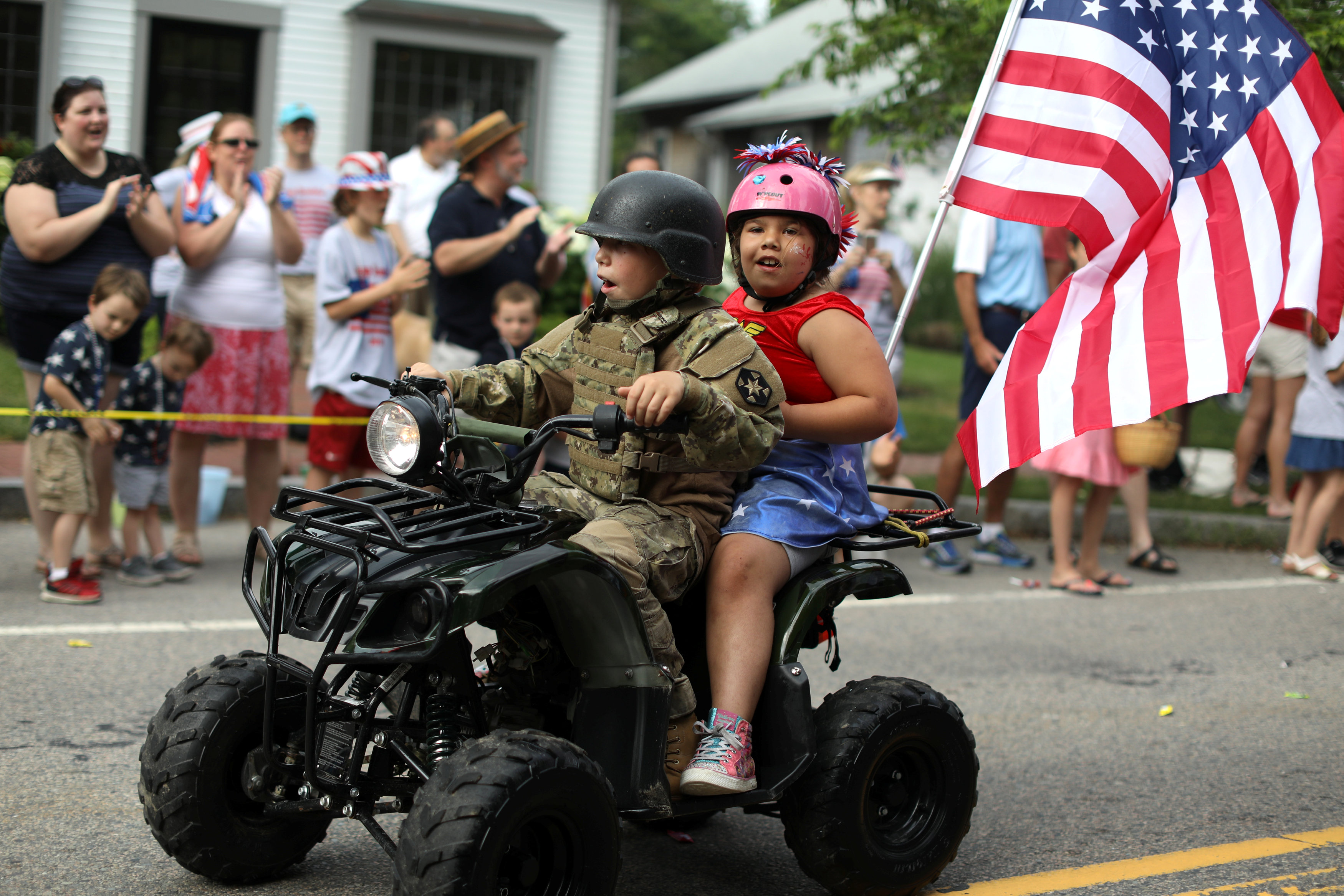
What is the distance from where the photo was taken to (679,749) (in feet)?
11.0

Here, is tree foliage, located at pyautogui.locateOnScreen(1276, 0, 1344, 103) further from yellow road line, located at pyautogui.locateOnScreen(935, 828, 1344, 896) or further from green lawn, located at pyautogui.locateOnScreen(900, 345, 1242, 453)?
green lawn, located at pyautogui.locateOnScreen(900, 345, 1242, 453)

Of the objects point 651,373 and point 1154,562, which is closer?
point 651,373

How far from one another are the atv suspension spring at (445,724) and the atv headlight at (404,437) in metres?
0.55

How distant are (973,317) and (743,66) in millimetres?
25787

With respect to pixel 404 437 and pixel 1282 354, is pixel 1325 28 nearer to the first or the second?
pixel 1282 354

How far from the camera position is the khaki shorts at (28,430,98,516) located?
6.32 metres

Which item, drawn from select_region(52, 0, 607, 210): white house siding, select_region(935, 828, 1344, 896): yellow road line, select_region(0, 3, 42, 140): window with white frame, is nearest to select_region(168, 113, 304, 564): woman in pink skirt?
select_region(935, 828, 1344, 896): yellow road line

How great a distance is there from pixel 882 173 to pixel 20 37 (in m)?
11.2

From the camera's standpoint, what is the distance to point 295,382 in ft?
36.0

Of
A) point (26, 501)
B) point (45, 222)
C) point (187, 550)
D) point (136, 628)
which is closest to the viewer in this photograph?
point (136, 628)

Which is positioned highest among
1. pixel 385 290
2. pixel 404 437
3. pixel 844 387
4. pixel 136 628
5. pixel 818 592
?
pixel 385 290

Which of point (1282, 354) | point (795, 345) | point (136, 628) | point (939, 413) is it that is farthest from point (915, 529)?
point (939, 413)

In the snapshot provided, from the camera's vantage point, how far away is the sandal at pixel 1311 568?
855 centimetres

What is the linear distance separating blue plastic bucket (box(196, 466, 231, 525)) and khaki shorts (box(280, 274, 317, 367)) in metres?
1.46
